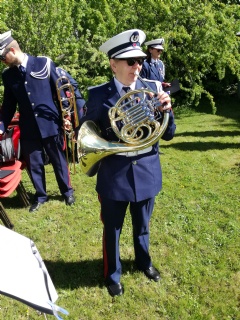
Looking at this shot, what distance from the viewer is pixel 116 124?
236 centimetres

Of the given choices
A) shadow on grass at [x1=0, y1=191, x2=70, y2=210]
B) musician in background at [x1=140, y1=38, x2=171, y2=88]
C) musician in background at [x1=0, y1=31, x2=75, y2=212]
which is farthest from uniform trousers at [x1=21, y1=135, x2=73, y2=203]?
musician in background at [x1=140, y1=38, x2=171, y2=88]

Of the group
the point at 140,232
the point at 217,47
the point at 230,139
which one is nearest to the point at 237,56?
the point at 217,47

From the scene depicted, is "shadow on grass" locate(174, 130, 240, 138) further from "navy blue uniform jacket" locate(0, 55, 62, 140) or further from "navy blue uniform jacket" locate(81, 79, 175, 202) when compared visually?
"navy blue uniform jacket" locate(81, 79, 175, 202)

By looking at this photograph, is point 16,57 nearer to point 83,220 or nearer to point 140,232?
point 83,220

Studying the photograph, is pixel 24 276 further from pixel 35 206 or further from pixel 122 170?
pixel 35 206

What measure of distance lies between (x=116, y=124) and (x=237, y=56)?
7.41 meters

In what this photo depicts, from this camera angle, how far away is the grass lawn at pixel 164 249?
2842mm

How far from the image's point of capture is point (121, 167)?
253 cm

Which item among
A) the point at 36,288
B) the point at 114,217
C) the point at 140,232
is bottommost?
the point at 140,232

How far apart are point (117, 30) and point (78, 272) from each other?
558 cm

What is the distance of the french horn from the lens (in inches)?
89.0

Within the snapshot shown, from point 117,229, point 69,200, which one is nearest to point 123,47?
point 117,229

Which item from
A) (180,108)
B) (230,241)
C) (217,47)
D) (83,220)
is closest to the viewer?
(230,241)

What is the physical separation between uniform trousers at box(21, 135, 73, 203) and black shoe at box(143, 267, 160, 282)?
5.53 ft
